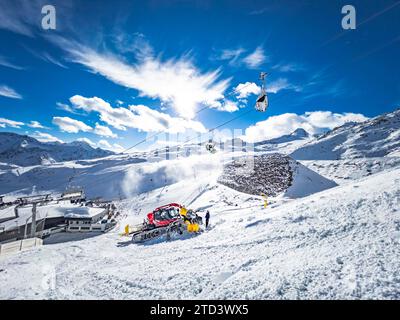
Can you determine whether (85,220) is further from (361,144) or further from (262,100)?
(361,144)

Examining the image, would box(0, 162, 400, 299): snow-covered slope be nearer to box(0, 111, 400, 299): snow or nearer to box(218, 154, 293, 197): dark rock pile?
box(0, 111, 400, 299): snow

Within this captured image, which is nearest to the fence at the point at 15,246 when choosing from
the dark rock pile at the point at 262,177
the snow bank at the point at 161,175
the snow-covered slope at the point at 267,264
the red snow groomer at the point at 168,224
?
the snow-covered slope at the point at 267,264

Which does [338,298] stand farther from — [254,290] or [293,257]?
[293,257]

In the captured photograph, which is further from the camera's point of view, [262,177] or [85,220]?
[262,177]

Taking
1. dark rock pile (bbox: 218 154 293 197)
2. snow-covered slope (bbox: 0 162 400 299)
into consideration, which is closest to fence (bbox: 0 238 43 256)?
snow-covered slope (bbox: 0 162 400 299)

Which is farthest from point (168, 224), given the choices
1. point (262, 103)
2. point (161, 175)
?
point (161, 175)

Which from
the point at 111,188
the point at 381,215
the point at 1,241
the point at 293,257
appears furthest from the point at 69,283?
the point at 111,188
